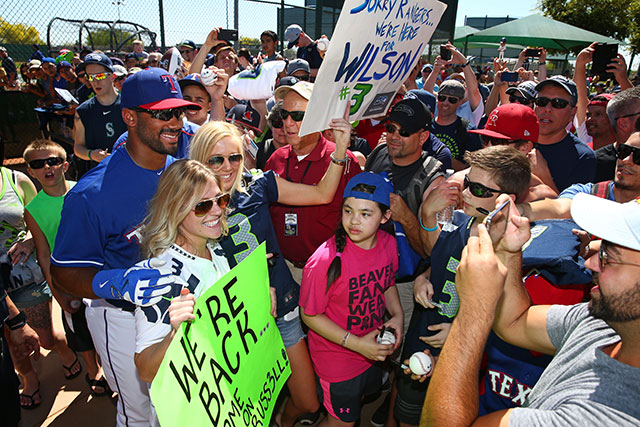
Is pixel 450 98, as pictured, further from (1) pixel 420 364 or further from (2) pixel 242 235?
(1) pixel 420 364

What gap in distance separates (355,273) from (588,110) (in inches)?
156

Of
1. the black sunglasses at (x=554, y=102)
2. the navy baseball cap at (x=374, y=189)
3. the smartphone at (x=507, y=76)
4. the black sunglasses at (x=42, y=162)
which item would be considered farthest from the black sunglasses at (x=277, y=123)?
the smartphone at (x=507, y=76)

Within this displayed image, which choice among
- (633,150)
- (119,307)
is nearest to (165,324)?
(119,307)

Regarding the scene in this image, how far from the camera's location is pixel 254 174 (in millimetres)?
2926

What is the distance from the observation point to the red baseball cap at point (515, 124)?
3.00m

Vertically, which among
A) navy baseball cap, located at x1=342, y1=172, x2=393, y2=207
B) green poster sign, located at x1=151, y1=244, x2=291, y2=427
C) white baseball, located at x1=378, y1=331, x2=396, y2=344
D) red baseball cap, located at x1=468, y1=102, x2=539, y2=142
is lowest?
white baseball, located at x1=378, y1=331, x2=396, y2=344

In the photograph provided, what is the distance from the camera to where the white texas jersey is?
1.62 metres

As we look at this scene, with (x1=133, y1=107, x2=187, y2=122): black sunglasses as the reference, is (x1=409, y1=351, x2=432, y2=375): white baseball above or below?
below

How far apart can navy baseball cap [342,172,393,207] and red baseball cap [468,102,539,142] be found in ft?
3.67

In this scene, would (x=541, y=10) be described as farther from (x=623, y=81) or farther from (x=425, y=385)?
(x=425, y=385)

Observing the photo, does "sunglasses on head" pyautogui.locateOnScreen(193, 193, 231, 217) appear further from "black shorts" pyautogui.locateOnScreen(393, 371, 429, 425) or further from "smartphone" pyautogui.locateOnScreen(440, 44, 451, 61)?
"smartphone" pyautogui.locateOnScreen(440, 44, 451, 61)

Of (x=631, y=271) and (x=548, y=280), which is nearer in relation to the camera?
(x=631, y=271)

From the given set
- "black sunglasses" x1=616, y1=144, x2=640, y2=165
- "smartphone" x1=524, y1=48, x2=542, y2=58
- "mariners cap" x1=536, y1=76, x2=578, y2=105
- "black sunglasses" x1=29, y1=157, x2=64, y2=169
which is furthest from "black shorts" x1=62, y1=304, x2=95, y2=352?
"smartphone" x1=524, y1=48, x2=542, y2=58

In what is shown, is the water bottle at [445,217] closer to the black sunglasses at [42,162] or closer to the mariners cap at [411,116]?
the mariners cap at [411,116]
